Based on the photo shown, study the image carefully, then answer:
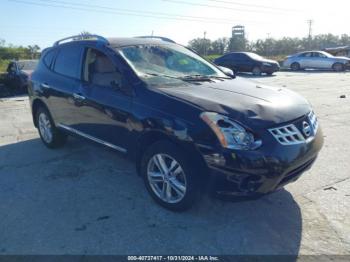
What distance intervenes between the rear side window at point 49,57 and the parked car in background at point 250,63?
1542cm

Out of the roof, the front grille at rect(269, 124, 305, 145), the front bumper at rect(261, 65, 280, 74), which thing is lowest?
the front grille at rect(269, 124, 305, 145)

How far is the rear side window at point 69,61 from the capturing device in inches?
180

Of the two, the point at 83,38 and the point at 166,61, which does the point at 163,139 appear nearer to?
the point at 166,61

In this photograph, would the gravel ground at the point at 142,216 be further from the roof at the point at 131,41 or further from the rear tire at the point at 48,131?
the roof at the point at 131,41

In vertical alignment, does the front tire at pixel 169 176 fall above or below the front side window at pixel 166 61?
below

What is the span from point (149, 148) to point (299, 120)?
4.99ft

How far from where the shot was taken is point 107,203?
3.64 meters

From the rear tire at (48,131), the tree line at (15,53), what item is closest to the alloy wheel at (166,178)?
the rear tire at (48,131)

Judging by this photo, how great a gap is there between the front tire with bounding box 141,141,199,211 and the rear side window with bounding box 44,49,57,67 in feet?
9.48

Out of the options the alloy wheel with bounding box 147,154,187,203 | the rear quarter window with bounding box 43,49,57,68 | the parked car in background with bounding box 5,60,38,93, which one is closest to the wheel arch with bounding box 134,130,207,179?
the alloy wheel with bounding box 147,154,187,203

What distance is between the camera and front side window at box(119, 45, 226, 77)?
3885 mm

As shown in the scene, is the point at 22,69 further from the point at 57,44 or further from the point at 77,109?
the point at 77,109

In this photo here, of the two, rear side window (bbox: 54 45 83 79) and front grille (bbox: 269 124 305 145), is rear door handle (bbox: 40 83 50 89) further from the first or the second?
front grille (bbox: 269 124 305 145)

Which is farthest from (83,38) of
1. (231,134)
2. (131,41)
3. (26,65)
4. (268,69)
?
(268,69)
